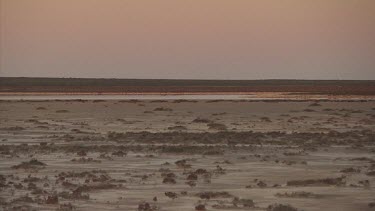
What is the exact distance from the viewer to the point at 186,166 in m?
16.5

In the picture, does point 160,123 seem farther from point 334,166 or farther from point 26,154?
point 334,166

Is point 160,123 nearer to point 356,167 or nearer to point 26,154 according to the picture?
point 26,154

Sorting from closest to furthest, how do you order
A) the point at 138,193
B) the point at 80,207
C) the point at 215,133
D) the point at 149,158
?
1. the point at 80,207
2. the point at 138,193
3. the point at 149,158
4. the point at 215,133

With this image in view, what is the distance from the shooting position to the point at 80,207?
1097cm

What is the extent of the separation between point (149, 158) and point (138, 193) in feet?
19.0

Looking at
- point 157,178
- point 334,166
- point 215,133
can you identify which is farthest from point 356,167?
point 215,133

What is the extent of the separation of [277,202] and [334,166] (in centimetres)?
538

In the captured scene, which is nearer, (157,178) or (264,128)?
(157,178)

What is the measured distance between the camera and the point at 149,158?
60.0ft

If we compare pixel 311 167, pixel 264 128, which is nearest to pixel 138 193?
pixel 311 167

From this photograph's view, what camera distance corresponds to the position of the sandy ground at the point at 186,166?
11766 millimetres

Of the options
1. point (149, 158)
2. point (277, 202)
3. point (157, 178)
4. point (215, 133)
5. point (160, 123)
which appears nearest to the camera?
point (277, 202)

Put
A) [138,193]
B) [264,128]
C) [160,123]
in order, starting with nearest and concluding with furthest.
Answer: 1. [138,193]
2. [264,128]
3. [160,123]

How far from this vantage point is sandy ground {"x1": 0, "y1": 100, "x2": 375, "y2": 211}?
463 inches
